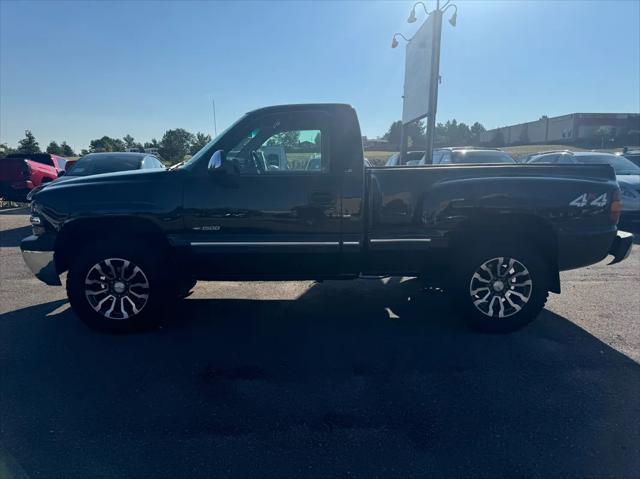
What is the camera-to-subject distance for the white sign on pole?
8.14m

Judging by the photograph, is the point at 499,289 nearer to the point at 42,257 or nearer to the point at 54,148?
the point at 42,257

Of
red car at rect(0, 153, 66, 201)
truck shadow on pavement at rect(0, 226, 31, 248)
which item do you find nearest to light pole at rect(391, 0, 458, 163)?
truck shadow on pavement at rect(0, 226, 31, 248)

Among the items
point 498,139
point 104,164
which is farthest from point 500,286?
point 498,139

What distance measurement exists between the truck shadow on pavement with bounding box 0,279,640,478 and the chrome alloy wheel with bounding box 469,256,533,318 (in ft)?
0.93

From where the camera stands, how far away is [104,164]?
8.89 metres

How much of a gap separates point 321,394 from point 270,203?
1.74m

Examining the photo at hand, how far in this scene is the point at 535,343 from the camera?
12.2 ft

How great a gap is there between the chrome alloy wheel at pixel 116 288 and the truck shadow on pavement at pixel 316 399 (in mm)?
272

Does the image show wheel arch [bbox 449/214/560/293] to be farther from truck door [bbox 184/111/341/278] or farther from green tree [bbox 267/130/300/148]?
green tree [bbox 267/130/300/148]

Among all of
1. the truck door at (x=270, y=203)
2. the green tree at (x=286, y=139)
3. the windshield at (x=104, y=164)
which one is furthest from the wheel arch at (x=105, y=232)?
the windshield at (x=104, y=164)

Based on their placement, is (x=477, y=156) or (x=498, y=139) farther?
(x=498, y=139)

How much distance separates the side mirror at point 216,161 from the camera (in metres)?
3.55

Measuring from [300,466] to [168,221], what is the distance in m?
2.48

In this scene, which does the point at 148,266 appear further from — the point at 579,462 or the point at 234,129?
the point at 579,462
